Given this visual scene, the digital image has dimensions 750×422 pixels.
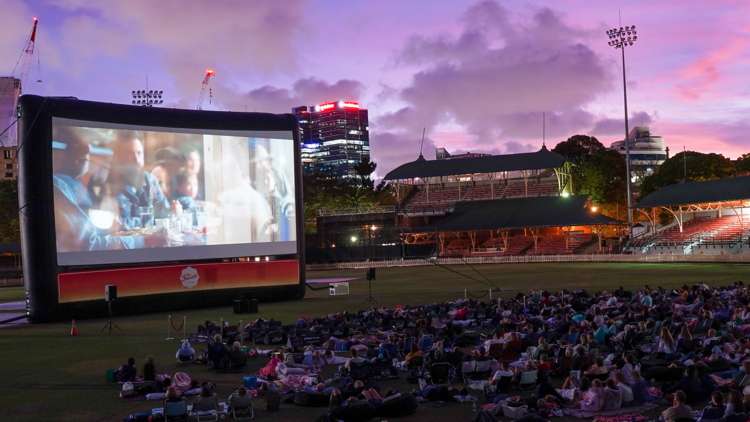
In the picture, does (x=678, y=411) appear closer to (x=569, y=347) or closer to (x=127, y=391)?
(x=569, y=347)

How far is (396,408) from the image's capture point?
550 inches

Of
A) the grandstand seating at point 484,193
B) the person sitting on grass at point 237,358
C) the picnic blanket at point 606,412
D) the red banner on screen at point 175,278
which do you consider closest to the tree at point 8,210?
the grandstand seating at point 484,193

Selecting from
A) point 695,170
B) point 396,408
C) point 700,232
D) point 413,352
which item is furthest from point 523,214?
point 396,408

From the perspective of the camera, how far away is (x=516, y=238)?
86500 mm

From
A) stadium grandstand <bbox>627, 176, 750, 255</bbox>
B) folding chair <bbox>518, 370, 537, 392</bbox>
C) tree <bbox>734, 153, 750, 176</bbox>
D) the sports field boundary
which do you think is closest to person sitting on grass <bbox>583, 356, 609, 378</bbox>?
folding chair <bbox>518, 370, 537, 392</bbox>

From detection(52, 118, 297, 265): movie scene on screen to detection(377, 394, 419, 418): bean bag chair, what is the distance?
1094 inches

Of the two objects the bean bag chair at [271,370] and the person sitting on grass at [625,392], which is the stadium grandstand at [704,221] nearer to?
the person sitting on grass at [625,392]

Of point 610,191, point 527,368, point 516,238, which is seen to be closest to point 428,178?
point 516,238

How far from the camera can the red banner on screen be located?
36.6 m

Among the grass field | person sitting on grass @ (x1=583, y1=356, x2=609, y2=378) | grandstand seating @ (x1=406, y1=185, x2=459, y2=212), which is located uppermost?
grandstand seating @ (x1=406, y1=185, x2=459, y2=212)

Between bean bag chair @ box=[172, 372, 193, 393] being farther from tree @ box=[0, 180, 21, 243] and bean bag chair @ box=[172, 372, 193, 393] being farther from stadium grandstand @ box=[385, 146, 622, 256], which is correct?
tree @ box=[0, 180, 21, 243]

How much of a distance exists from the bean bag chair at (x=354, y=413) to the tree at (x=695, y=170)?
91108mm

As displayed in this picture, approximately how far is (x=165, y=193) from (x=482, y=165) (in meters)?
65.1

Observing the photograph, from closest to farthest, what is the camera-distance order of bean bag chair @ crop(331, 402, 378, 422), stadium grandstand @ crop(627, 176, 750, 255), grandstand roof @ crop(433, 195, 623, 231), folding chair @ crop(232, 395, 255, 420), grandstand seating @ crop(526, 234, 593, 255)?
1. bean bag chair @ crop(331, 402, 378, 422)
2. folding chair @ crop(232, 395, 255, 420)
3. stadium grandstand @ crop(627, 176, 750, 255)
4. grandstand roof @ crop(433, 195, 623, 231)
5. grandstand seating @ crop(526, 234, 593, 255)
